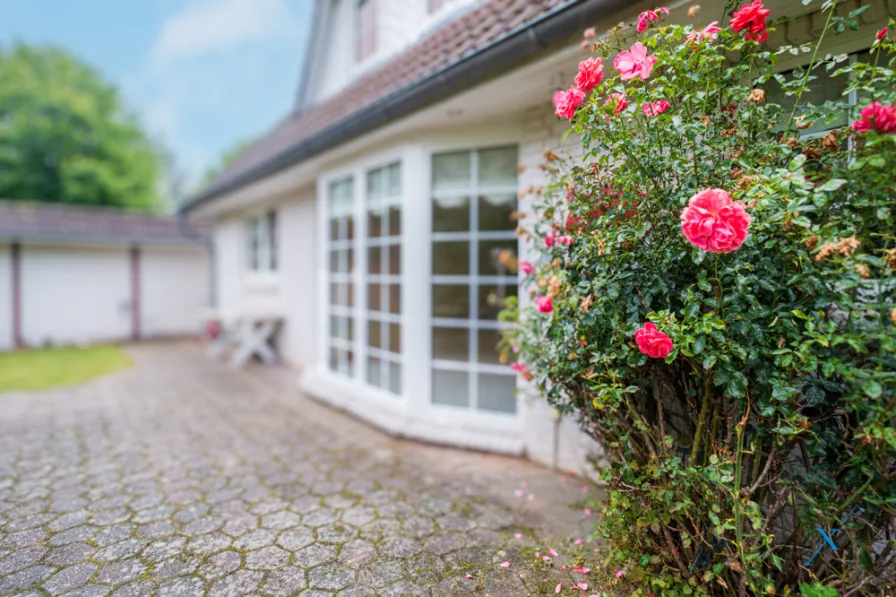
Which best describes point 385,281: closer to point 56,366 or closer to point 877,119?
point 877,119

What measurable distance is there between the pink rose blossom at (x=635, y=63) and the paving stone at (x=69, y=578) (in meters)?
3.68

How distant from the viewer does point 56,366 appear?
8195mm

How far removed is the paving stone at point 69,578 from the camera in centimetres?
232

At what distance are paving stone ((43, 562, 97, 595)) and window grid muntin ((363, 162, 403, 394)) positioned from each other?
2766 mm

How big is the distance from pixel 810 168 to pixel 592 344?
1.21 m

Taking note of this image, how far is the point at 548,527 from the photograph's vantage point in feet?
9.78

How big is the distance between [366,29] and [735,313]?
22.2 ft

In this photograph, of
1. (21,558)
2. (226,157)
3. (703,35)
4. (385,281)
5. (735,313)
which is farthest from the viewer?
(226,157)

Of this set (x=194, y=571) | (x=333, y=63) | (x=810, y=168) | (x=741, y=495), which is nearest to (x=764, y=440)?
(x=741, y=495)

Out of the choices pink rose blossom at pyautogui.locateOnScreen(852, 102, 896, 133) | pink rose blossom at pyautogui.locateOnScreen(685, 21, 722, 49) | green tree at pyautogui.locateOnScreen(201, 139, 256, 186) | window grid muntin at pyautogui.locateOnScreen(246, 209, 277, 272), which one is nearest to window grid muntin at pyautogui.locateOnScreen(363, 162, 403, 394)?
pink rose blossom at pyautogui.locateOnScreen(685, 21, 722, 49)

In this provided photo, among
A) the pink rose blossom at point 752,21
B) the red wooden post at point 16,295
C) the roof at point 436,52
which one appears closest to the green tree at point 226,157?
the red wooden post at point 16,295

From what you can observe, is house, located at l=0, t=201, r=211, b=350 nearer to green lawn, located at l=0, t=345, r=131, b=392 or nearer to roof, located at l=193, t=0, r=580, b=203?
green lawn, located at l=0, t=345, r=131, b=392

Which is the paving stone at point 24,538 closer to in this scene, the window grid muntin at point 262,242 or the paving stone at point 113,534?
the paving stone at point 113,534

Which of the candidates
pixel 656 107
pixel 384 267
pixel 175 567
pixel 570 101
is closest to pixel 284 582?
pixel 175 567
